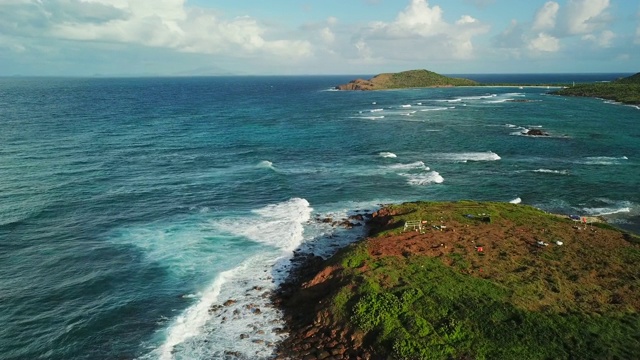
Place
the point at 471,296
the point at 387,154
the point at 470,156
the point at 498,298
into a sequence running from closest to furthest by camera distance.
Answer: the point at 498,298
the point at 471,296
the point at 470,156
the point at 387,154

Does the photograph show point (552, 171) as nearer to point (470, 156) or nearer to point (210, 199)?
point (470, 156)

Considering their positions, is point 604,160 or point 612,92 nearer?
point 604,160

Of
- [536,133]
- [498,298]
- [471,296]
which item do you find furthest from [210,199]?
[536,133]

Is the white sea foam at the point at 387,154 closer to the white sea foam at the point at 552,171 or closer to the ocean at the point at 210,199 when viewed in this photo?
the ocean at the point at 210,199

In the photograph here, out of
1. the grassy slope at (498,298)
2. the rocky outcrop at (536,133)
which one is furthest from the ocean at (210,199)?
the grassy slope at (498,298)

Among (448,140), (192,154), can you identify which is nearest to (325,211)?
(192,154)

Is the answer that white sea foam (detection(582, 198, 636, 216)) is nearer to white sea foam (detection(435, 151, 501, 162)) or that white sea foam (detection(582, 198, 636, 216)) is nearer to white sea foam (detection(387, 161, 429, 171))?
white sea foam (detection(435, 151, 501, 162))

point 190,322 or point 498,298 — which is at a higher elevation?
point 498,298

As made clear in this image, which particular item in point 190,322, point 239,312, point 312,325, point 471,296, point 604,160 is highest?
point 471,296
